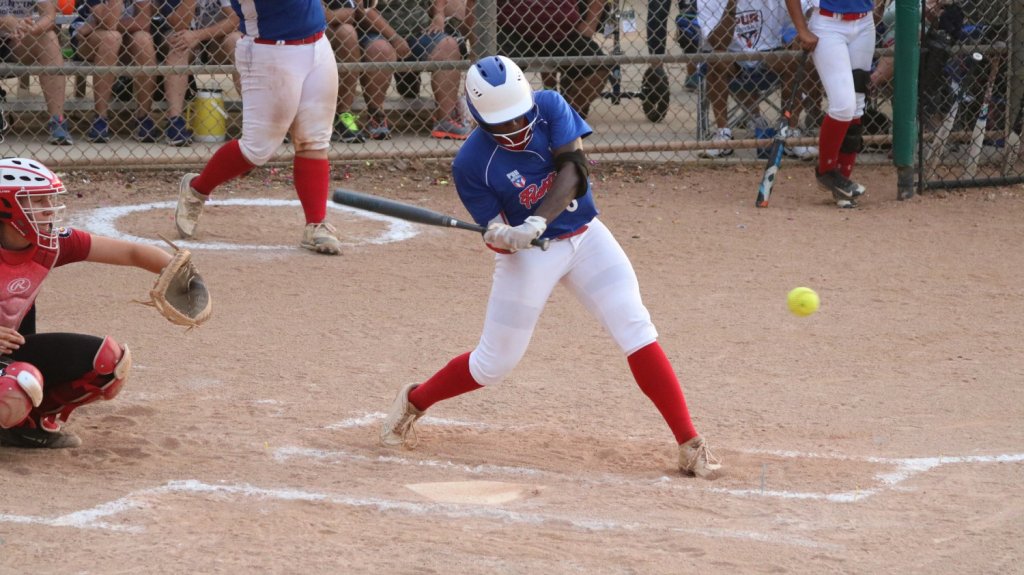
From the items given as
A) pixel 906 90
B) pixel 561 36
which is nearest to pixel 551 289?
pixel 906 90

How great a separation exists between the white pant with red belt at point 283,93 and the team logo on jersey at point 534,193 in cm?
280

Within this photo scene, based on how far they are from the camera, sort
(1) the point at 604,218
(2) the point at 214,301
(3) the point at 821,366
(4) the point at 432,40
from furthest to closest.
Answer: (4) the point at 432,40
(1) the point at 604,218
(2) the point at 214,301
(3) the point at 821,366

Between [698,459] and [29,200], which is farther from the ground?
[29,200]

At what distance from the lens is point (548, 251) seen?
4086mm

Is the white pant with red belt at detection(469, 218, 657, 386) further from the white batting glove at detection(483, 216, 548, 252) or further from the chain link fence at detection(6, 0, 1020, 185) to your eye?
the chain link fence at detection(6, 0, 1020, 185)

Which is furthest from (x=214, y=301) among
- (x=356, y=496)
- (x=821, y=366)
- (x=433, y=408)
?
(x=821, y=366)

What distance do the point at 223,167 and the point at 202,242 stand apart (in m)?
0.50

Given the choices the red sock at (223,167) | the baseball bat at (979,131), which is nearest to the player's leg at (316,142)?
the red sock at (223,167)

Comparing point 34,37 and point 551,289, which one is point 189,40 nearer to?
point 34,37

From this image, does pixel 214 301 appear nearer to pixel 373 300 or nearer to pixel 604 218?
pixel 373 300

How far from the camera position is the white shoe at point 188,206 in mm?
6855

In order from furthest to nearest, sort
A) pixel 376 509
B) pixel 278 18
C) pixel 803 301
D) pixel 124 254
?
1. pixel 278 18
2. pixel 803 301
3. pixel 124 254
4. pixel 376 509

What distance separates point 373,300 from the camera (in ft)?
20.0

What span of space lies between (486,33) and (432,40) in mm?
660
